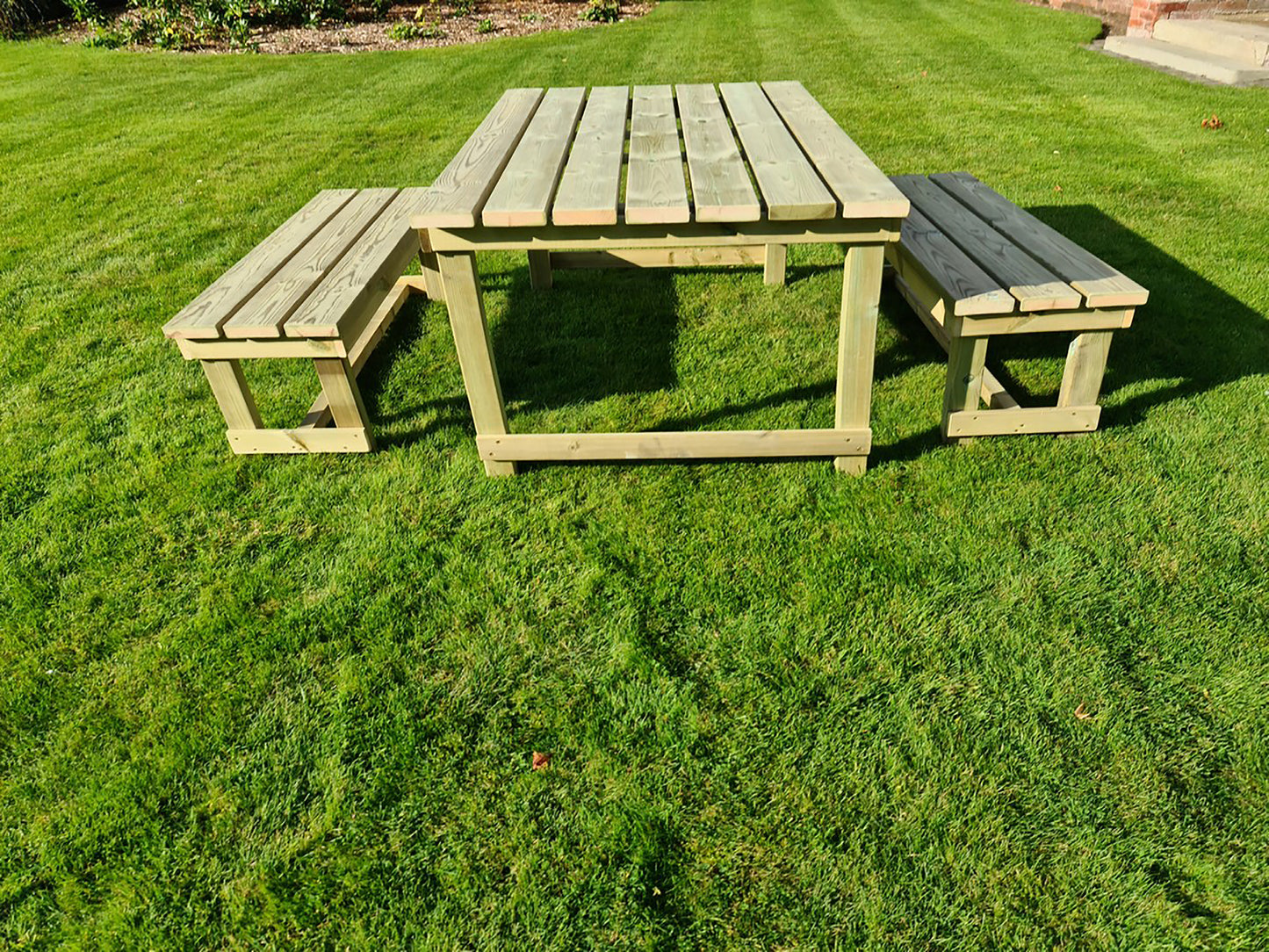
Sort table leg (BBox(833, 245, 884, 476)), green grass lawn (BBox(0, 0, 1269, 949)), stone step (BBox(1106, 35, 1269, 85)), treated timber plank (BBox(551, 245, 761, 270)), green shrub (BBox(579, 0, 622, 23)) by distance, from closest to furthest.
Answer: green grass lawn (BBox(0, 0, 1269, 949)) < table leg (BBox(833, 245, 884, 476)) < treated timber plank (BBox(551, 245, 761, 270)) < stone step (BBox(1106, 35, 1269, 85)) < green shrub (BBox(579, 0, 622, 23))

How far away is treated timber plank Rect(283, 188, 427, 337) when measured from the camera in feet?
9.14

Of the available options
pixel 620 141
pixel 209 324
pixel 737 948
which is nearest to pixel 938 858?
pixel 737 948

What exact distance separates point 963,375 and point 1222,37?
23.7 ft

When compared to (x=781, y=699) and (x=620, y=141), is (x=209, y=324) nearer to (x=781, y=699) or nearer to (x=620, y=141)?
(x=620, y=141)

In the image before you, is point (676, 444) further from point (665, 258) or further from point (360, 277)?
point (665, 258)

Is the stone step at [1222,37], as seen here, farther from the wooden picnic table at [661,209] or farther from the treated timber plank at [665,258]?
the wooden picnic table at [661,209]

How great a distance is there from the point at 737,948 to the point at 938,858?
0.50m

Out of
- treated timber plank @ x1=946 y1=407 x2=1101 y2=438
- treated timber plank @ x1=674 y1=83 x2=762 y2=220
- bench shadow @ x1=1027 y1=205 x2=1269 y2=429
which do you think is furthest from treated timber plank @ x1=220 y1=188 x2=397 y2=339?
bench shadow @ x1=1027 y1=205 x2=1269 y2=429

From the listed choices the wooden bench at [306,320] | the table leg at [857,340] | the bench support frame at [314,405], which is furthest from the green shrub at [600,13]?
the table leg at [857,340]

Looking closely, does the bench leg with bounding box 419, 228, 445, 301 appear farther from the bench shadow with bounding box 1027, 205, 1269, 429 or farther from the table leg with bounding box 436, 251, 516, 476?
the bench shadow with bounding box 1027, 205, 1269, 429

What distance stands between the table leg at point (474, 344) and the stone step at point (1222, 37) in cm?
797

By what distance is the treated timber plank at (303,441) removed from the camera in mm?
3066

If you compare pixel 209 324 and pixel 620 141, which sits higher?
pixel 620 141

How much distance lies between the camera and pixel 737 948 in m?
1.65
